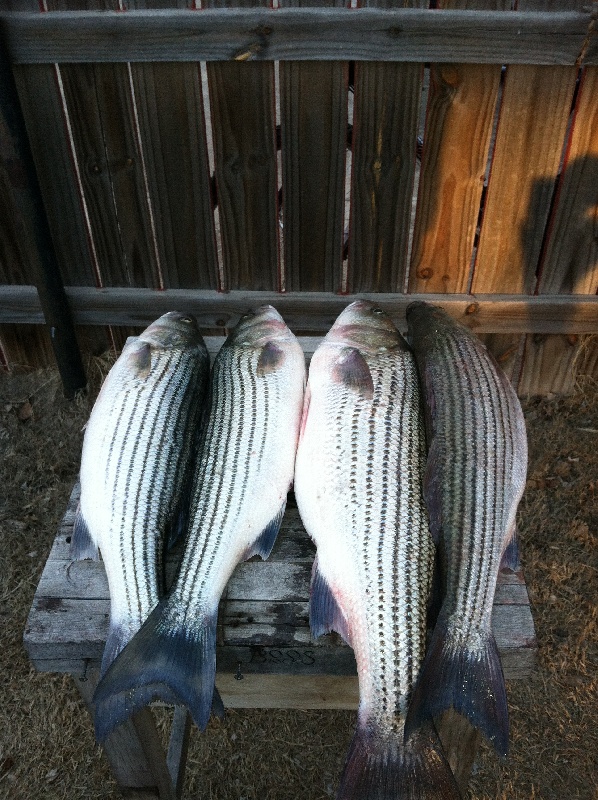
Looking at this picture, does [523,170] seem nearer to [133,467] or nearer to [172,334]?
[172,334]

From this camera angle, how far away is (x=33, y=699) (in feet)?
11.2

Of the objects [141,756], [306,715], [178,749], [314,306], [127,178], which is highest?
[127,178]

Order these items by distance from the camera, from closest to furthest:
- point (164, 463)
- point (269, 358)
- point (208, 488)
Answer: point (208, 488) < point (164, 463) < point (269, 358)

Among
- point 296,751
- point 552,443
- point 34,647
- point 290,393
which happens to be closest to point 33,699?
point 296,751

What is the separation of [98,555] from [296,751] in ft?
5.99

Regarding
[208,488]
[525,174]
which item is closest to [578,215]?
[525,174]

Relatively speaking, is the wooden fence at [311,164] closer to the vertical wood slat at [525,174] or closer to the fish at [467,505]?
the vertical wood slat at [525,174]

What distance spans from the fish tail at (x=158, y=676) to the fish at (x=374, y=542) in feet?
1.23

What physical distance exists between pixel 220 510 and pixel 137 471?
0.37m

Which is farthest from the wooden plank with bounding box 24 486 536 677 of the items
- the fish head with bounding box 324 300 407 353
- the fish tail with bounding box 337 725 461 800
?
the fish head with bounding box 324 300 407 353

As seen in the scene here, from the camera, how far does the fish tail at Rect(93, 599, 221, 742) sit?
5.86ft

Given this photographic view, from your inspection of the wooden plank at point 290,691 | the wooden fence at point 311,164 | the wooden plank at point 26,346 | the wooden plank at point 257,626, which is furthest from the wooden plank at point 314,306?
the wooden plank at point 290,691

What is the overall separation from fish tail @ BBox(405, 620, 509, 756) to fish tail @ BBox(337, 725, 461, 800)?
0.06 meters

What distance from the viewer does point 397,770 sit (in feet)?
5.71
